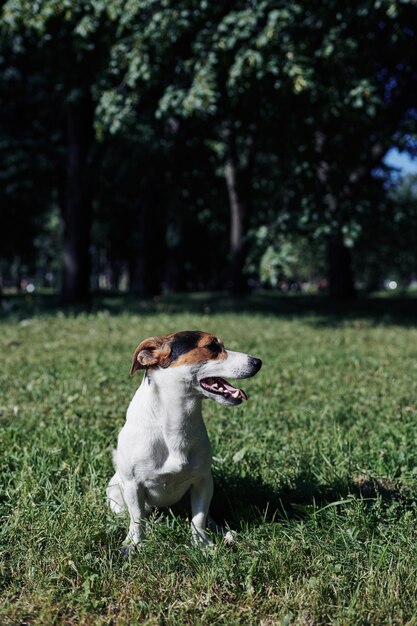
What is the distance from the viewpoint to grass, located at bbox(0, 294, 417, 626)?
8.09 ft

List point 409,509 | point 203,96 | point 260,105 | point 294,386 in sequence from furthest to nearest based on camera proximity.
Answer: point 260,105
point 203,96
point 294,386
point 409,509

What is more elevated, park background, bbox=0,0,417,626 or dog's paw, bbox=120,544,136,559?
park background, bbox=0,0,417,626

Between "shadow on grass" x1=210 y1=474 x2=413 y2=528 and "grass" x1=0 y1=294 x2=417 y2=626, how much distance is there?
1cm

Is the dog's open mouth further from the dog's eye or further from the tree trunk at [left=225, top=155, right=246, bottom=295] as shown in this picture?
the tree trunk at [left=225, top=155, right=246, bottom=295]

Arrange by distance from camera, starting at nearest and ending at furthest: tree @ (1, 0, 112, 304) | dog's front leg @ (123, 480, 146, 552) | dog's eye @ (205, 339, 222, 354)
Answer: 1. dog's eye @ (205, 339, 222, 354)
2. dog's front leg @ (123, 480, 146, 552)
3. tree @ (1, 0, 112, 304)

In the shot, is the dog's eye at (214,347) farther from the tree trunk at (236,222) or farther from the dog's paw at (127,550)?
the tree trunk at (236,222)

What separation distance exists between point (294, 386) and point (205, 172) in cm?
1531

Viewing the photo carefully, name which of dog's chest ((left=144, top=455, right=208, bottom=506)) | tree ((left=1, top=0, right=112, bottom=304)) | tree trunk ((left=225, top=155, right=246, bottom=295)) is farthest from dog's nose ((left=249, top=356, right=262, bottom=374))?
tree trunk ((left=225, top=155, right=246, bottom=295))

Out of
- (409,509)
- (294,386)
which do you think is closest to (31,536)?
(409,509)

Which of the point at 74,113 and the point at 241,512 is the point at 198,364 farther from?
the point at 74,113

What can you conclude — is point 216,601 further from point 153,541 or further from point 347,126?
point 347,126

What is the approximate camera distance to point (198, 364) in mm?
2707

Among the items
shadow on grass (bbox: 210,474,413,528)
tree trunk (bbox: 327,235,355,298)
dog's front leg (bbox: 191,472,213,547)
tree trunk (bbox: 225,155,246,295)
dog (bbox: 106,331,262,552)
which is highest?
tree trunk (bbox: 225,155,246,295)

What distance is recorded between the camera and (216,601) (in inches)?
98.5
